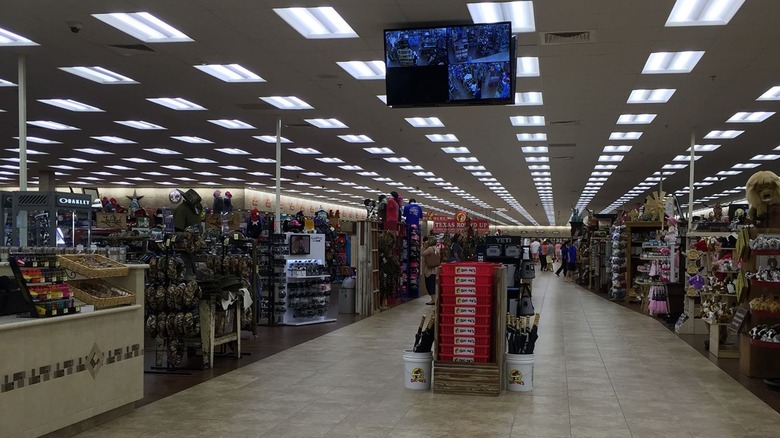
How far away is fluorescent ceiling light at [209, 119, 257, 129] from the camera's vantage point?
48.4 feet

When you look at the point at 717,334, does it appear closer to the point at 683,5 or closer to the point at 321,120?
the point at 683,5

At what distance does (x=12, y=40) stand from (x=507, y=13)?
245 inches

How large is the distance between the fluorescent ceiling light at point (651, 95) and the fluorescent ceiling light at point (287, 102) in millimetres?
5648

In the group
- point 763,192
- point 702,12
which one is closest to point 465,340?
point 763,192

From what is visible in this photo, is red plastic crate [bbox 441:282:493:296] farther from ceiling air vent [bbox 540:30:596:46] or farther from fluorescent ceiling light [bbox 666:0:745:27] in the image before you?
fluorescent ceiling light [bbox 666:0:745:27]

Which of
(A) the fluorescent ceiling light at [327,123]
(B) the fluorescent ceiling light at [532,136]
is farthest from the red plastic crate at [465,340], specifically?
(B) the fluorescent ceiling light at [532,136]

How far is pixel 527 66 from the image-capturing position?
33.0 feet

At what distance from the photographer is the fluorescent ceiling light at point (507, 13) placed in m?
7.52

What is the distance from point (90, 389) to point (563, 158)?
1620cm

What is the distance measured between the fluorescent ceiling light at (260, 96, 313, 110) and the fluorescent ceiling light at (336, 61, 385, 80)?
212 cm

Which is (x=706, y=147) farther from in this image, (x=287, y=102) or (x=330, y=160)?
(x=287, y=102)

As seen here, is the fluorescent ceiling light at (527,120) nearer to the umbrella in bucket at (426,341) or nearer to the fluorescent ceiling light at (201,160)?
the umbrella in bucket at (426,341)

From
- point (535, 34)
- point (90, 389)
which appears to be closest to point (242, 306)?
point (90, 389)

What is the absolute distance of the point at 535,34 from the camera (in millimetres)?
8398
